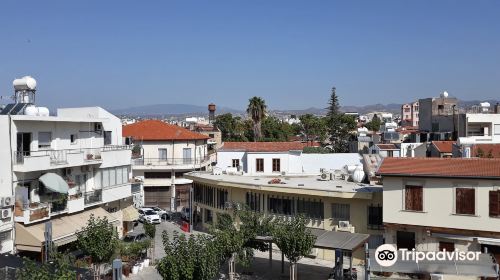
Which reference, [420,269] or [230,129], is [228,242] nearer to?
[420,269]

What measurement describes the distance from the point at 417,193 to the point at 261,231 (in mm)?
8245

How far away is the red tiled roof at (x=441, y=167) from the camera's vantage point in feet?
89.0

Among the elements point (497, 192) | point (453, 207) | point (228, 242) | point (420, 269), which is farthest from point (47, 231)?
point (497, 192)

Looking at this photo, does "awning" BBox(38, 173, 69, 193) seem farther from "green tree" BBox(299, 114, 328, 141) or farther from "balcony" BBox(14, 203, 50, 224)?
"green tree" BBox(299, 114, 328, 141)

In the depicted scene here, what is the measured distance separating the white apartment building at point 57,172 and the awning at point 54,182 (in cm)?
1

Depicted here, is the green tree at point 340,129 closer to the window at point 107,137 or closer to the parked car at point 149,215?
the parked car at point 149,215

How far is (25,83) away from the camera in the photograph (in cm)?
3666

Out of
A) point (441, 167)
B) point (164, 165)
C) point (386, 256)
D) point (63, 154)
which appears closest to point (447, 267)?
point (386, 256)

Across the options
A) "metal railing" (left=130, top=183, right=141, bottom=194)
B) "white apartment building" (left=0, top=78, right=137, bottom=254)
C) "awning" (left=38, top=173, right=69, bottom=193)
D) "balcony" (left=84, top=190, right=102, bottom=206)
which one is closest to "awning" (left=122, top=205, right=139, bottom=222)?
"white apartment building" (left=0, top=78, right=137, bottom=254)

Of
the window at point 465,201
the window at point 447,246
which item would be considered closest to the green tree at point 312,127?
the window at point 447,246

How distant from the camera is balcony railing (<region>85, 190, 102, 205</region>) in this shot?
35938 mm

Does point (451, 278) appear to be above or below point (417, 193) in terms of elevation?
below

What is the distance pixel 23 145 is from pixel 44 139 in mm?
1703

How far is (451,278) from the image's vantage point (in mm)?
28484
